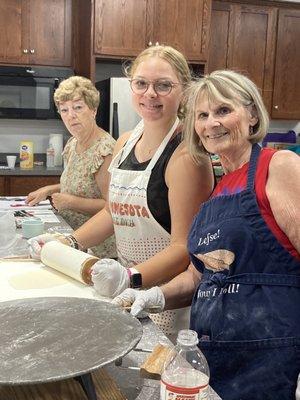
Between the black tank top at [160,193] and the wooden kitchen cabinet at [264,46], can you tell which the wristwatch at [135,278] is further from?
the wooden kitchen cabinet at [264,46]

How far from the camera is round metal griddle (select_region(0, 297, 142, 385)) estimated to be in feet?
2.46

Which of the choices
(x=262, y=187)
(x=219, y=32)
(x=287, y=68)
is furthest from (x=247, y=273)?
(x=287, y=68)

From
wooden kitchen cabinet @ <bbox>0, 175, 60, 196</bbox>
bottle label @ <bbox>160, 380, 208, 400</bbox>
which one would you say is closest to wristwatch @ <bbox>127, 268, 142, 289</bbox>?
bottle label @ <bbox>160, 380, 208, 400</bbox>

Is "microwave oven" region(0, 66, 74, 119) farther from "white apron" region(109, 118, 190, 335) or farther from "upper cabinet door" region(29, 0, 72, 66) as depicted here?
"white apron" region(109, 118, 190, 335)

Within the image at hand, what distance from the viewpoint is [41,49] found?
4078mm

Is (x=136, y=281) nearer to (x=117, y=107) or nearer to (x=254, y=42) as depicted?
(x=117, y=107)

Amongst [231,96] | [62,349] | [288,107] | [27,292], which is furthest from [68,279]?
[288,107]

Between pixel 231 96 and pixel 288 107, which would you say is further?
pixel 288 107

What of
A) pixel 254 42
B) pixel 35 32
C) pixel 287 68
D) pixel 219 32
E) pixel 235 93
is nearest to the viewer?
pixel 235 93

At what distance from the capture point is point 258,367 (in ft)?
3.69

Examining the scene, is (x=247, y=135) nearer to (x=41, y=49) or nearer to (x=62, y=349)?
(x=62, y=349)

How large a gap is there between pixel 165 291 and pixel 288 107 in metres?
3.86

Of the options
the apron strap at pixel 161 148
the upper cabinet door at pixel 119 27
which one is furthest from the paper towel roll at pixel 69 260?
the upper cabinet door at pixel 119 27

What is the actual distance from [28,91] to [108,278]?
10.5 ft
